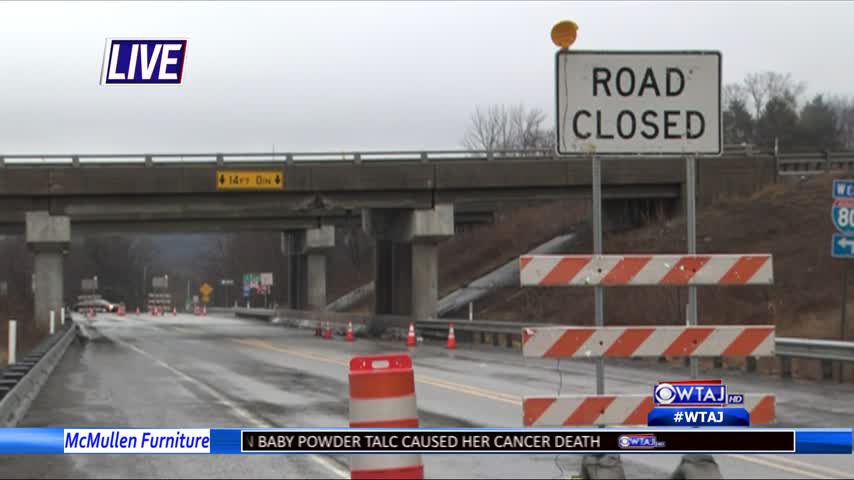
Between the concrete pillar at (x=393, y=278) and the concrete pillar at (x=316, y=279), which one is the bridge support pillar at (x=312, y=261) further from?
the concrete pillar at (x=393, y=278)

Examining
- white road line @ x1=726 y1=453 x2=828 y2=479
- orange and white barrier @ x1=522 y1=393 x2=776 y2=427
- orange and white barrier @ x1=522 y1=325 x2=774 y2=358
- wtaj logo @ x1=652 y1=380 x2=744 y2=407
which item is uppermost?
orange and white barrier @ x1=522 y1=325 x2=774 y2=358

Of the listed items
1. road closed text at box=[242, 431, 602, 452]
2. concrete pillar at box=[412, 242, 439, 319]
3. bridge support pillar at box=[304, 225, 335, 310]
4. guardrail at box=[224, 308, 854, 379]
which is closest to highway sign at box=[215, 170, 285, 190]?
guardrail at box=[224, 308, 854, 379]

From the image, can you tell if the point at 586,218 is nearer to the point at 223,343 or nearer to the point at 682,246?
the point at 682,246

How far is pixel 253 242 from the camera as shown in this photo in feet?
368

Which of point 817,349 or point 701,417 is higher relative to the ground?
point 701,417

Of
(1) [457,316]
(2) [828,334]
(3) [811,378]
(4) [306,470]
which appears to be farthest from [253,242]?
(4) [306,470]

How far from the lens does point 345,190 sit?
5016cm

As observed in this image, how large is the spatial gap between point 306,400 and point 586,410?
36.3ft

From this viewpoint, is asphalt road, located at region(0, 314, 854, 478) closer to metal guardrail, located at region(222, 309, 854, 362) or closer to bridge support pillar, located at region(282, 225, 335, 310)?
metal guardrail, located at region(222, 309, 854, 362)

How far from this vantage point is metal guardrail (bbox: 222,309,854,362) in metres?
22.0

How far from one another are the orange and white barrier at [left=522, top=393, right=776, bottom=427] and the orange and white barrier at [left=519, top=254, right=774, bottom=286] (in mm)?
820

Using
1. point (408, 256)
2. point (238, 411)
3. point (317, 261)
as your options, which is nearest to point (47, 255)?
point (408, 256)

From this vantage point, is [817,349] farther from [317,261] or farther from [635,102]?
[317,261]

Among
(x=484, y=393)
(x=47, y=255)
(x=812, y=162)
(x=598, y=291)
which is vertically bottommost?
(x=484, y=393)
